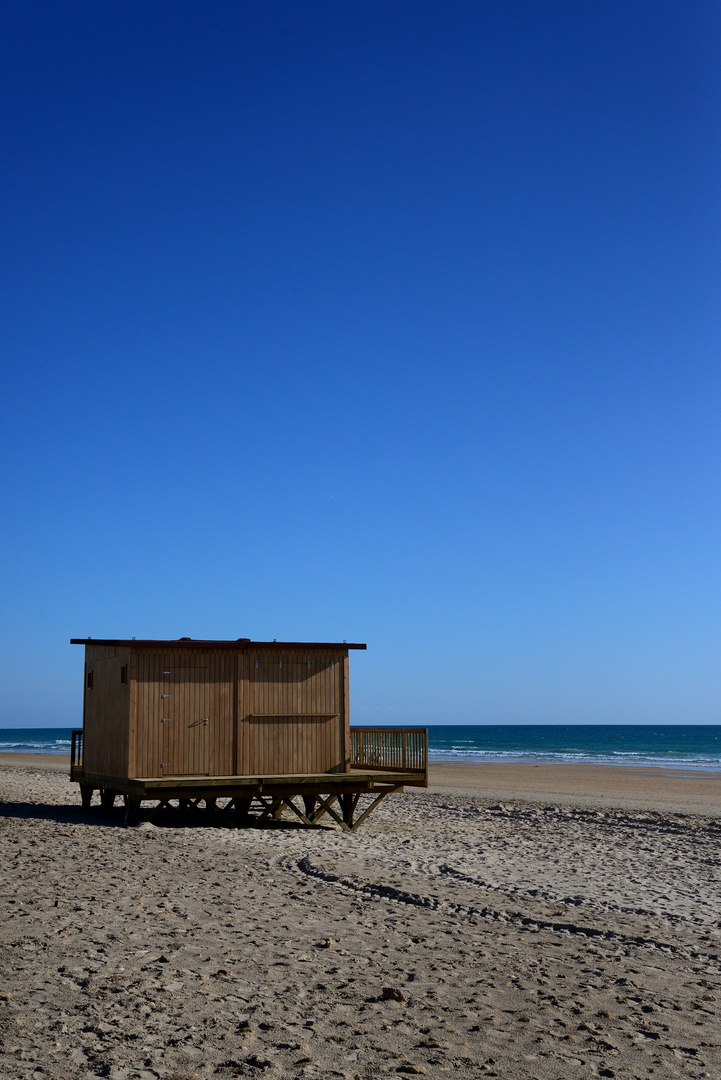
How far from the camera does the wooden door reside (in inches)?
580

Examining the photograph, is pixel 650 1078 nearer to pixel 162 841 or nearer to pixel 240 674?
pixel 162 841

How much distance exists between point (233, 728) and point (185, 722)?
773mm

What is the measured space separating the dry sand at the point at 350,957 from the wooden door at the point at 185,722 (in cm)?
106

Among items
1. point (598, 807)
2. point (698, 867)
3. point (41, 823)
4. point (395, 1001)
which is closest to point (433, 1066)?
point (395, 1001)

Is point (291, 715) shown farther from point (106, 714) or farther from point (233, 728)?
point (106, 714)

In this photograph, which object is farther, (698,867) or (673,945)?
(698,867)

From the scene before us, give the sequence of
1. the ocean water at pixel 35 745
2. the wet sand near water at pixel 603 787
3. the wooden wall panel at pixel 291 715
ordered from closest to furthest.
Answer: the wooden wall panel at pixel 291 715 < the wet sand near water at pixel 603 787 < the ocean water at pixel 35 745

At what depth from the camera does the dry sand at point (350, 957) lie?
4.88m

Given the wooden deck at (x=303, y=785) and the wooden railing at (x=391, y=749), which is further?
the wooden railing at (x=391, y=749)

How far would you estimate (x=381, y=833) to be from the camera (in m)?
15.4

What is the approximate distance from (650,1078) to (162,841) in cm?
1001

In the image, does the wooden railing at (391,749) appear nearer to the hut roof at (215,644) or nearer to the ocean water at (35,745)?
the hut roof at (215,644)

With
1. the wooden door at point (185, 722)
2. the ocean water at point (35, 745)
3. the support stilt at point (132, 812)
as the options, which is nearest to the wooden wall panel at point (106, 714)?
the support stilt at point (132, 812)

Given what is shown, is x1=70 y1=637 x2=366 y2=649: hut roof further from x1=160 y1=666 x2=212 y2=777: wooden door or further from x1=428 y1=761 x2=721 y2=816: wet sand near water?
x1=428 y1=761 x2=721 y2=816: wet sand near water
